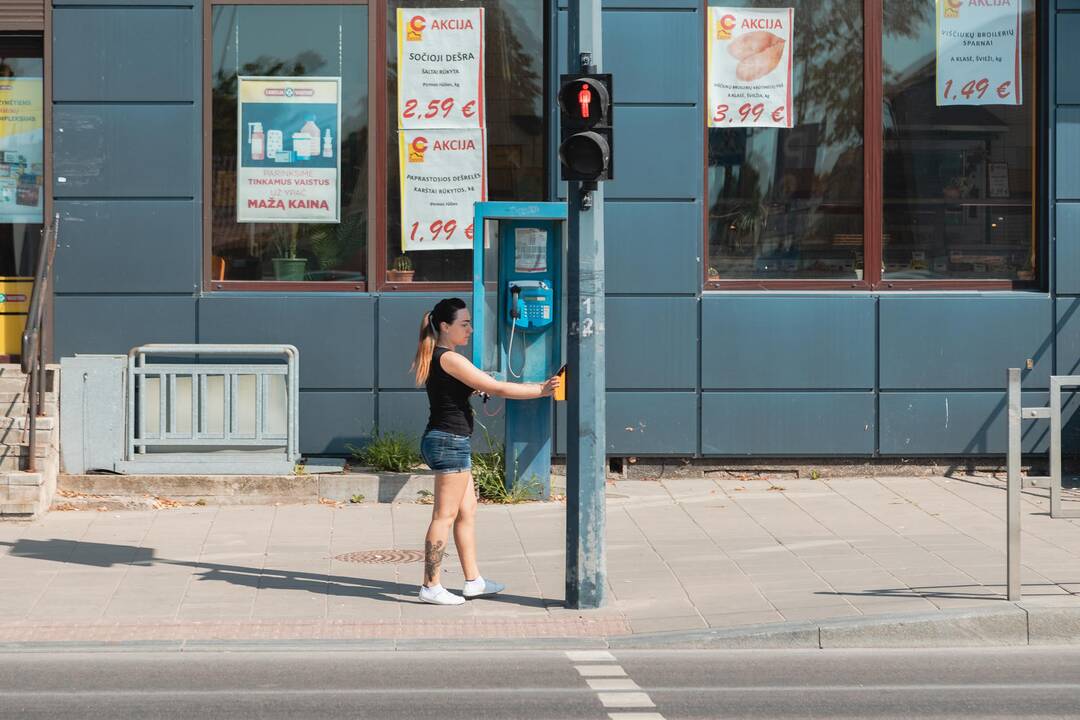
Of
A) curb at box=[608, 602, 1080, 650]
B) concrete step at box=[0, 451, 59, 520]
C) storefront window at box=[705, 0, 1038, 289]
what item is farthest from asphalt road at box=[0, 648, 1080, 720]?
storefront window at box=[705, 0, 1038, 289]

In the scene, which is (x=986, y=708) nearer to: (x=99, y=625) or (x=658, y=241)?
(x=99, y=625)

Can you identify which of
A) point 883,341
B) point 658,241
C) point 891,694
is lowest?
point 891,694

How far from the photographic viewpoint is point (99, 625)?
845cm

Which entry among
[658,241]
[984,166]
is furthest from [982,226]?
[658,241]

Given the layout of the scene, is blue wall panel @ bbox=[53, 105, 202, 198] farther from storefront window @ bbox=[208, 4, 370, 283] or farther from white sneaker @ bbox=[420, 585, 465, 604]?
white sneaker @ bbox=[420, 585, 465, 604]

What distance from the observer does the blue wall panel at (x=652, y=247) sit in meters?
13.3

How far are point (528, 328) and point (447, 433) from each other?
3.56 metres

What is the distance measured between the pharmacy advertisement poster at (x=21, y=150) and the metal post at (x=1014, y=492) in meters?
8.92

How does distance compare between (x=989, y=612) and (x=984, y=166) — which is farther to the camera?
(x=984, y=166)

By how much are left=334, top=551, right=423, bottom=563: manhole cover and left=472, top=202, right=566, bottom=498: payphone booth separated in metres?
2.01

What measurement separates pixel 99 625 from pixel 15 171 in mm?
6516

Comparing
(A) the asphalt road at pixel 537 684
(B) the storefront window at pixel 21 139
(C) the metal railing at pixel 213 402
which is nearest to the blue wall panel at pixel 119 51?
(B) the storefront window at pixel 21 139

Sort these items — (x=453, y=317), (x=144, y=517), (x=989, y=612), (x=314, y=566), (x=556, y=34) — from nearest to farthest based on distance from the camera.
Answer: (x=989, y=612), (x=453, y=317), (x=314, y=566), (x=144, y=517), (x=556, y=34)

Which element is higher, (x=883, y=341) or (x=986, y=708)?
(x=883, y=341)
